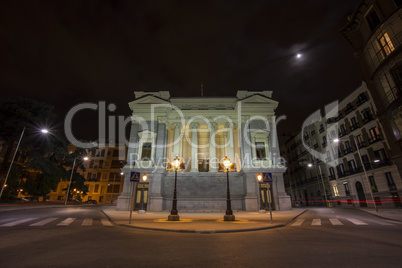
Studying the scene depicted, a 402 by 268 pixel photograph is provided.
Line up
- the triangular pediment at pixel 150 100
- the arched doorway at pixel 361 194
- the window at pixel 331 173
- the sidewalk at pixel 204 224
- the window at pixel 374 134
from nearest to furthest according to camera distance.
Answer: the sidewalk at pixel 204 224 → the triangular pediment at pixel 150 100 → the window at pixel 374 134 → the arched doorway at pixel 361 194 → the window at pixel 331 173

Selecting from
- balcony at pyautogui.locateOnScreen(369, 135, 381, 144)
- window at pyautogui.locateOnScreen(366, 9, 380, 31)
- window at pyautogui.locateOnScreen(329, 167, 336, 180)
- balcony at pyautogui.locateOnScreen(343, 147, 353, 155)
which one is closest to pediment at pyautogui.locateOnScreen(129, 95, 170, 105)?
window at pyautogui.locateOnScreen(366, 9, 380, 31)

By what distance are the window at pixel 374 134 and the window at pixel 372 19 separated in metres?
18.2

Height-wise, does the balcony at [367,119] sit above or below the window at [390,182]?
above

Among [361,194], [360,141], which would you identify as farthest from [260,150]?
[361,194]

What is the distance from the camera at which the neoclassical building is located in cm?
2369

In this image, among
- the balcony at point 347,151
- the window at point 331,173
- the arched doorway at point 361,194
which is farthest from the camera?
the window at point 331,173

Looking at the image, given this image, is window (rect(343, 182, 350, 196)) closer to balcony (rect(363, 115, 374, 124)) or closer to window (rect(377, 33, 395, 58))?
balcony (rect(363, 115, 374, 124))

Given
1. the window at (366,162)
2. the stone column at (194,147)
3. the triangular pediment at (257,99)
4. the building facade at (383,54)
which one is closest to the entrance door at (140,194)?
the stone column at (194,147)

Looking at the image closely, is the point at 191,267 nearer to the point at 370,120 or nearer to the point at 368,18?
the point at 368,18

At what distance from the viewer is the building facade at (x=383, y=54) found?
669 inches

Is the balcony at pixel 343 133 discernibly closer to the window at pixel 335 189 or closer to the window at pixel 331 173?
the window at pixel 331 173

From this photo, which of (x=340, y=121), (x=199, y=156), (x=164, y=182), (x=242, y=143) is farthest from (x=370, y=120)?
(x=164, y=182)

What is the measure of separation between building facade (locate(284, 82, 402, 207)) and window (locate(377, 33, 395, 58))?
30.3ft

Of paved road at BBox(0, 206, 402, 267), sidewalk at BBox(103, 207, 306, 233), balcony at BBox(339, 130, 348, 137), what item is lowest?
paved road at BBox(0, 206, 402, 267)
